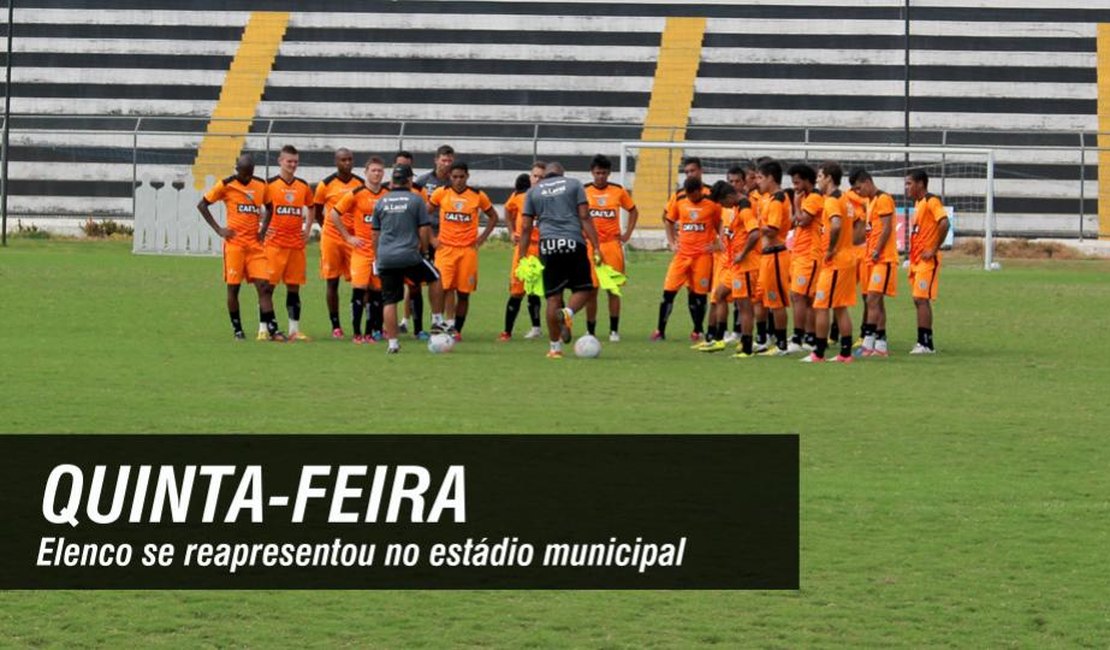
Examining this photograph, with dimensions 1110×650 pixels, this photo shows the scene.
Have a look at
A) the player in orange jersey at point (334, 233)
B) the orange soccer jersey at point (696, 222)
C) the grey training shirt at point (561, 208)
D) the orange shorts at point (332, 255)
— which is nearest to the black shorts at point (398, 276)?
the grey training shirt at point (561, 208)

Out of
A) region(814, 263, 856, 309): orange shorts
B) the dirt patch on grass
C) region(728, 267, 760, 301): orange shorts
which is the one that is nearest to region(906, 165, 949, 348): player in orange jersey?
region(814, 263, 856, 309): orange shorts

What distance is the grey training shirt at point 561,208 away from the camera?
17.8 m

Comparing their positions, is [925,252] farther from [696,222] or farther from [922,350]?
[696,222]

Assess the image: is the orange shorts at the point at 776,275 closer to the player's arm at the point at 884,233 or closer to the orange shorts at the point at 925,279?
the player's arm at the point at 884,233

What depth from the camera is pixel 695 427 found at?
12.7m

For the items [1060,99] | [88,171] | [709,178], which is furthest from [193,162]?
[1060,99]

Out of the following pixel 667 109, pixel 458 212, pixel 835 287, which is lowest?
pixel 835 287

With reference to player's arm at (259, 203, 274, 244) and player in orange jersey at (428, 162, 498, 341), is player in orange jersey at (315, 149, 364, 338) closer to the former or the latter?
player's arm at (259, 203, 274, 244)

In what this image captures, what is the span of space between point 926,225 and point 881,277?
2.96ft

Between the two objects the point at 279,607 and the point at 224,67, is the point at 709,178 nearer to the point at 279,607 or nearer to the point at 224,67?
the point at 224,67

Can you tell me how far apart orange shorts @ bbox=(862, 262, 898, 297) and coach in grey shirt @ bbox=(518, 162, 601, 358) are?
2650 millimetres

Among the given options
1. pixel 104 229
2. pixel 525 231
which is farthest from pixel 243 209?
pixel 104 229

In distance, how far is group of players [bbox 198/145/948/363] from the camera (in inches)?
708

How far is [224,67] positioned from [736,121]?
→ 13420 mm
